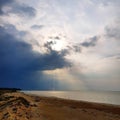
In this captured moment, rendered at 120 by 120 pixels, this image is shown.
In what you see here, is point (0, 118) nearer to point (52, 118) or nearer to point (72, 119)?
point (52, 118)

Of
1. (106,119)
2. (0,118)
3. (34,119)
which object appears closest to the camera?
(0,118)

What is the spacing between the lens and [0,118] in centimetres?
1321

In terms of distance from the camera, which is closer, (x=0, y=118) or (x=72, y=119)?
(x=0, y=118)

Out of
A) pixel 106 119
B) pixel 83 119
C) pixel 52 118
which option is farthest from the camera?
pixel 106 119

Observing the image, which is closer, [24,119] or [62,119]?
[24,119]

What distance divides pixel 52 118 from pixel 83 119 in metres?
3.32

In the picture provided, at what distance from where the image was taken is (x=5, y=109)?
594 inches

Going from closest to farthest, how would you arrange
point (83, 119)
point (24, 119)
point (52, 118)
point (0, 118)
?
point (0, 118)
point (24, 119)
point (52, 118)
point (83, 119)

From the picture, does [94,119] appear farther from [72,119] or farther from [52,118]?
[52,118]

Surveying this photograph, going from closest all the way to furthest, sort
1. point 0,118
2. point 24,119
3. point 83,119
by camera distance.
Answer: point 0,118, point 24,119, point 83,119

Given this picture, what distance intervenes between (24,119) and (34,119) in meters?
1.68

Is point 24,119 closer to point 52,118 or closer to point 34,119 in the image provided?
point 34,119

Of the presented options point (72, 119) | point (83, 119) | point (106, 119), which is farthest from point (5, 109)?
point (106, 119)

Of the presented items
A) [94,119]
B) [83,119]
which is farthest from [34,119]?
[94,119]
